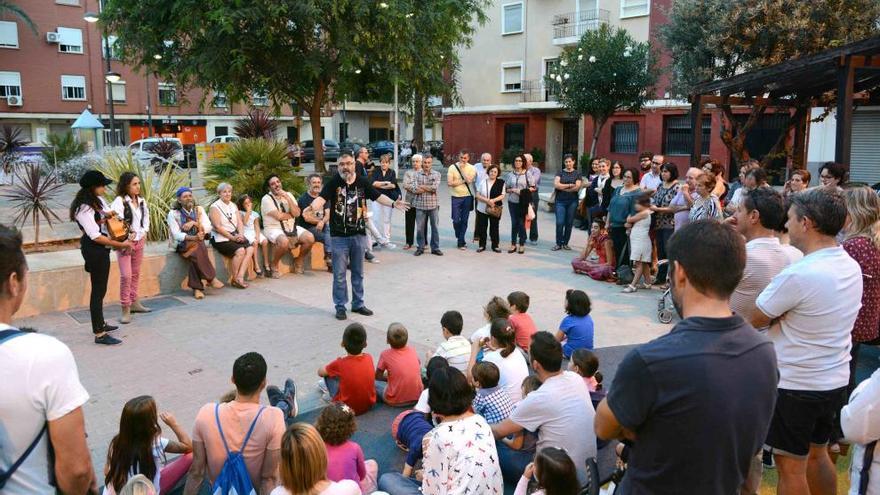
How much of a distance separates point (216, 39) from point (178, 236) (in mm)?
12100

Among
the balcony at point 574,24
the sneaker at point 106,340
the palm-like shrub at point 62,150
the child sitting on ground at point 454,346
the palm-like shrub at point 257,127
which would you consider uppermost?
the balcony at point 574,24

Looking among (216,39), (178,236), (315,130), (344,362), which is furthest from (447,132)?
(344,362)

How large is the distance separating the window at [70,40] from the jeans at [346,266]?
39997 millimetres

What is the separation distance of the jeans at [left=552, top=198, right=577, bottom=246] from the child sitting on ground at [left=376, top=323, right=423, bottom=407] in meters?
6.91

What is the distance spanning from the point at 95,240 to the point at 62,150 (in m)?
19.7

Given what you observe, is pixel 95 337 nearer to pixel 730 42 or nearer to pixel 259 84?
pixel 730 42

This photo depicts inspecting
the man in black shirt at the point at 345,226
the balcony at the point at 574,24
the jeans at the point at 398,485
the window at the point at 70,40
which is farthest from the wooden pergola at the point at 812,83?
the window at the point at 70,40

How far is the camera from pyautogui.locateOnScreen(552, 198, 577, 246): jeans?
464 inches

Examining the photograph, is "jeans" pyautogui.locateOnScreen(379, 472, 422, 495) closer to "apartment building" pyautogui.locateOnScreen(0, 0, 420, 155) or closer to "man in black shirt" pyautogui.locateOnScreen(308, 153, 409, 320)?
"man in black shirt" pyautogui.locateOnScreen(308, 153, 409, 320)

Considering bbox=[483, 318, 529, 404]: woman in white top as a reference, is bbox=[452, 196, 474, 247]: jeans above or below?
above

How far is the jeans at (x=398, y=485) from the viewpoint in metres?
3.91

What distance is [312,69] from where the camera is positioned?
20.1 m

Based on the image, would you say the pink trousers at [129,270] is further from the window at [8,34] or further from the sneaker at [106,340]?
the window at [8,34]

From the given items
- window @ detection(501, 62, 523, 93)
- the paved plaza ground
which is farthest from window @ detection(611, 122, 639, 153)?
the paved plaza ground
